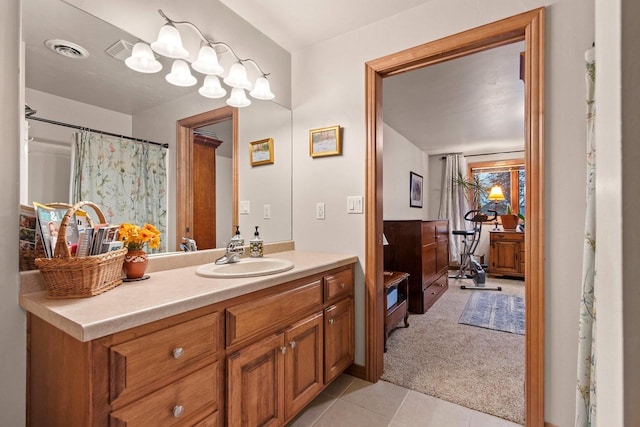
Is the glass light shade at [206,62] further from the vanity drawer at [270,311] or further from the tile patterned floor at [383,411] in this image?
the tile patterned floor at [383,411]

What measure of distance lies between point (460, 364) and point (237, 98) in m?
2.48

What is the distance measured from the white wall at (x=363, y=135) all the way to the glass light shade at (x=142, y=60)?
1.04 m

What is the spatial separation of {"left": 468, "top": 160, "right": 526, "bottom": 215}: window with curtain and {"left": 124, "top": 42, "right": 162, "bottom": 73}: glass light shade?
19.9 ft

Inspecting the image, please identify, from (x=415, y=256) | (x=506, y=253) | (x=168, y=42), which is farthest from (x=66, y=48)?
(x=506, y=253)

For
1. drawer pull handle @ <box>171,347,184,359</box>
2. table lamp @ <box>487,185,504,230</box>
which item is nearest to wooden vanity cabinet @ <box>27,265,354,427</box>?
drawer pull handle @ <box>171,347,184,359</box>

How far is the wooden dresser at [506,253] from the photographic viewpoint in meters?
5.04

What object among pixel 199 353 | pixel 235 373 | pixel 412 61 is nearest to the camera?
pixel 199 353

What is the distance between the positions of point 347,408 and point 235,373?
0.87 meters

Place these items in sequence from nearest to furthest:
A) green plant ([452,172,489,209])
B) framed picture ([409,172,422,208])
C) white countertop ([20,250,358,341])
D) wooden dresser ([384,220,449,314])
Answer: white countertop ([20,250,358,341])
wooden dresser ([384,220,449,314])
framed picture ([409,172,422,208])
green plant ([452,172,489,209])

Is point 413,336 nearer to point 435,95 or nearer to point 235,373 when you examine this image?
point 235,373

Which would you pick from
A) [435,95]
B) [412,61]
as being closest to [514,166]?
[435,95]

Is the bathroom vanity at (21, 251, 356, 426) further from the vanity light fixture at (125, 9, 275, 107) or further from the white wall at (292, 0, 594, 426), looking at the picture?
the vanity light fixture at (125, 9, 275, 107)

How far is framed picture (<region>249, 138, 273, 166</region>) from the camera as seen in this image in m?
2.20

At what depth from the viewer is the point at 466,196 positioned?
604cm
